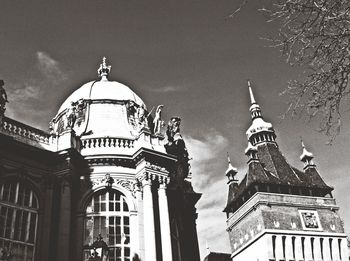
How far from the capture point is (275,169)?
7100 cm

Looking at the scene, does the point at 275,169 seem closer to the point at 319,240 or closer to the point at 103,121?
the point at 319,240

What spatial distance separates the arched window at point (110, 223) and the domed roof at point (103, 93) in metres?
6.71

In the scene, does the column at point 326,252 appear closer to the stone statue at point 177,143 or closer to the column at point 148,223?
the stone statue at point 177,143

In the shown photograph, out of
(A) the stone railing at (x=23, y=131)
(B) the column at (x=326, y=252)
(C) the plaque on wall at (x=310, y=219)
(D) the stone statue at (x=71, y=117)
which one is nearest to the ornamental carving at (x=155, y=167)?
(D) the stone statue at (x=71, y=117)

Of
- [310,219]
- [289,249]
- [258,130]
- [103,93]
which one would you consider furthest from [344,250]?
[103,93]

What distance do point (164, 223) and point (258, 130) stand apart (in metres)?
62.5

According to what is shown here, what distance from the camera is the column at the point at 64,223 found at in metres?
18.1

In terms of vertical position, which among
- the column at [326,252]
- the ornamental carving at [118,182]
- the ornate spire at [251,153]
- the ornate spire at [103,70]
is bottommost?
the ornamental carving at [118,182]

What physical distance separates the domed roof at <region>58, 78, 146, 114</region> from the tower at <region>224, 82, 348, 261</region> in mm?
38796

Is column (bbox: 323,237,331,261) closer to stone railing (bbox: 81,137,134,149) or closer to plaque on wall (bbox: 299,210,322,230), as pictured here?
plaque on wall (bbox: 299,210,322,230)

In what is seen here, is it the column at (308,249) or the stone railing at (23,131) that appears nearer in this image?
the stone railing at (23,131)

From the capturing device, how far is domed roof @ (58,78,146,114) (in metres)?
25.7

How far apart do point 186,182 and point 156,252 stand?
788cm

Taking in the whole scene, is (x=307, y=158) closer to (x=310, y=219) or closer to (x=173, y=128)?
(x=310, y=219)
